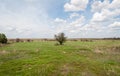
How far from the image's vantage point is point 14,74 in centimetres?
1700

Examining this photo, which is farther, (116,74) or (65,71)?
(65,71)

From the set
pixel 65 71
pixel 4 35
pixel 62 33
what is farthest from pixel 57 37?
pixel 65 71

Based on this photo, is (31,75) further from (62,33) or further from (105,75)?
(62,33)

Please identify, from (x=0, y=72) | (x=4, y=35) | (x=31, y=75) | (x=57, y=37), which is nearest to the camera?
(x=31, y=75)

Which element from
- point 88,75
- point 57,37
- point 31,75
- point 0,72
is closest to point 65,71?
point 88,75

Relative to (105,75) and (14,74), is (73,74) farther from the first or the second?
(14,74)

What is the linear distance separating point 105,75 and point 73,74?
3366 mm

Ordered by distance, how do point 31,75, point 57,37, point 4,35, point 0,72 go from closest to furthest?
point 31,75 < point 0,72 < point 57,37 < point 4,35

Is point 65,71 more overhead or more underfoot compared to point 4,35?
more underfoot

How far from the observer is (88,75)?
16.6 metres

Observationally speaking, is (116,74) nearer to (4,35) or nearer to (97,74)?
(97,74)

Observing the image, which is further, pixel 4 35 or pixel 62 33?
pixel 4 35

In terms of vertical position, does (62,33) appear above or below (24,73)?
above

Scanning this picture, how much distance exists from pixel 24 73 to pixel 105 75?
28.6ft
